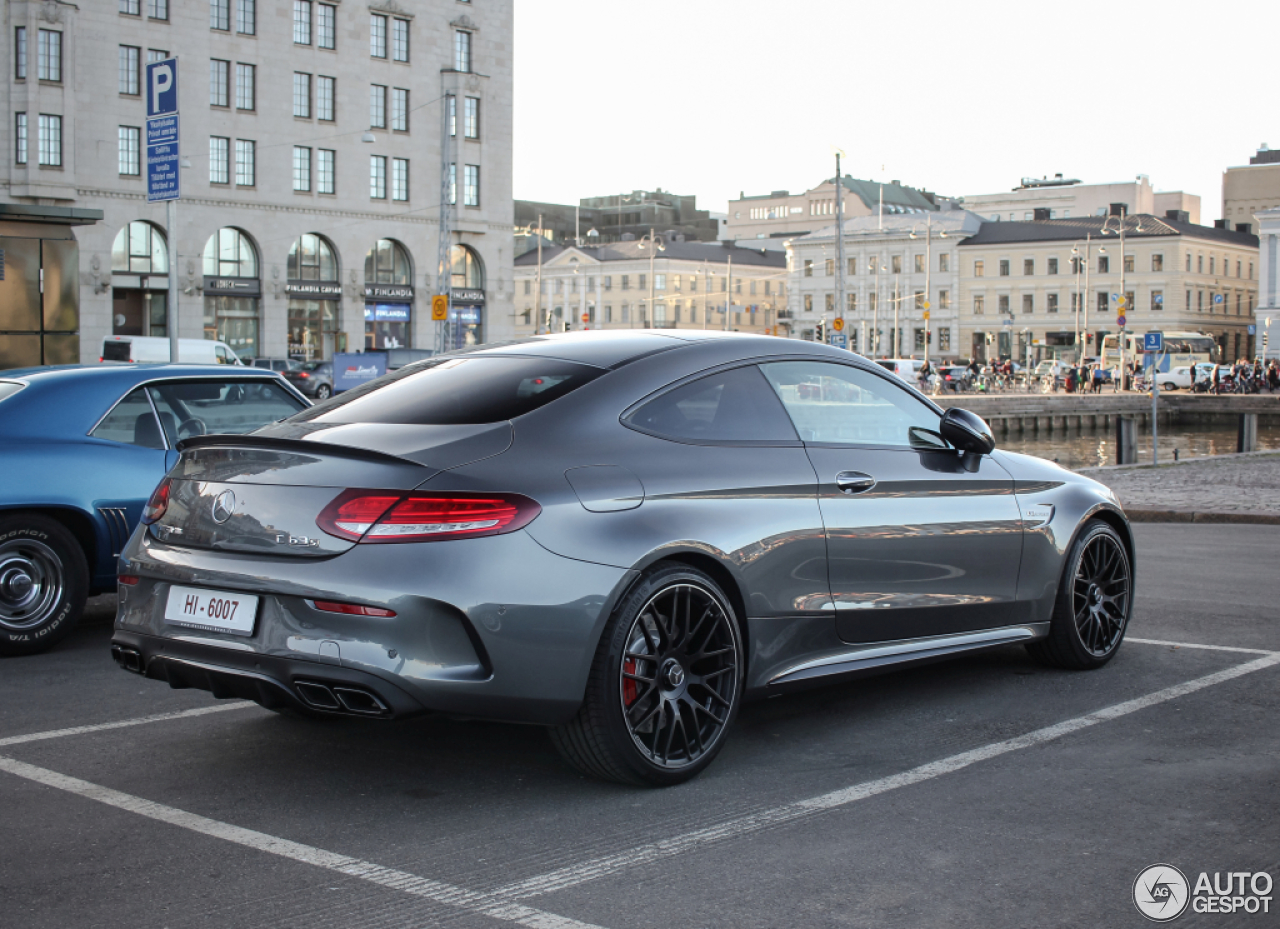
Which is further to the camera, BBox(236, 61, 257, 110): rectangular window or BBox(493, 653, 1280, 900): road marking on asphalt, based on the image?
BBox(236, 61, 257, 110): rectangular window

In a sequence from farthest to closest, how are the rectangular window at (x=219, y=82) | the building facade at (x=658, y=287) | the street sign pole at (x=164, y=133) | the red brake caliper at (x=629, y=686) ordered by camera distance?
1. the building facade at (x=658, y=287)
2. the rectangular window at (x=219, y=82)
3. the street sign pole at (x=164, y=133)
4. the red brake caliper at (x=629, y=686)

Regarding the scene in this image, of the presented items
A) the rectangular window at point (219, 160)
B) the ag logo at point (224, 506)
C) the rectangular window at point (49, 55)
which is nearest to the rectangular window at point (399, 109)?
the rectangular window at point (219, 160)

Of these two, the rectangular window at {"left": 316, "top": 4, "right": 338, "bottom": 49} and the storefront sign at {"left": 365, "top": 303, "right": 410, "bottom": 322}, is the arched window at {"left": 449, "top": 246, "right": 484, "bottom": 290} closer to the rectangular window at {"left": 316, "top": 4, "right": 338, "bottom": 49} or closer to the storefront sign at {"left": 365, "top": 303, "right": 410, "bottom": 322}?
the storefront sign at {"left": 365, "top": 303, "right": 410, "bottom": 322}

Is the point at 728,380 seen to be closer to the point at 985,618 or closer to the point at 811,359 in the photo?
the point at 811,359

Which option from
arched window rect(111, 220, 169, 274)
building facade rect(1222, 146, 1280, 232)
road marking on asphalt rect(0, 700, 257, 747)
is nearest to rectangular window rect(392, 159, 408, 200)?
arched window rect(111, 220, 169, 274)

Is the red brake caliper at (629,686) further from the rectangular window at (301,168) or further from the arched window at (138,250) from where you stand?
the rectangular window at (301,168)

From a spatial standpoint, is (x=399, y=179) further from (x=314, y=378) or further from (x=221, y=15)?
(x=314, y=378)

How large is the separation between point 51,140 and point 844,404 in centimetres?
5643

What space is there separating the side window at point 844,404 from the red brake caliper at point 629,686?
1251 millimetres

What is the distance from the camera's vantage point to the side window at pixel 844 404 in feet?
17.4

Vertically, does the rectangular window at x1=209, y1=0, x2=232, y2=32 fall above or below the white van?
above

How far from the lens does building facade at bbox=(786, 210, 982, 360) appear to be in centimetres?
12038

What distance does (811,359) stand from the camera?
550 centimetres

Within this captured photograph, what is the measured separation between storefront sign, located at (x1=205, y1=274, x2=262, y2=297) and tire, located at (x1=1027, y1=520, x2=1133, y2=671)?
A: 57811mm
